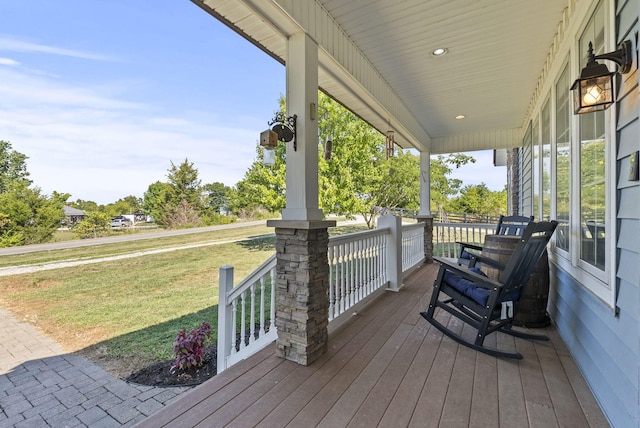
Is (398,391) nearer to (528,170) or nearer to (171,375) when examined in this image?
(171,375)

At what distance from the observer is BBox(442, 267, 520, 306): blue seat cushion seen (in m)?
2.38

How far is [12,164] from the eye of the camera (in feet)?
50.1

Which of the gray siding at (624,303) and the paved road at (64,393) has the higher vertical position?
the gray siding at (624,303)

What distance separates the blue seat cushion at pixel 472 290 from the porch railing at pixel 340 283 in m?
1.01

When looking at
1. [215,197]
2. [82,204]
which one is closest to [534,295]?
[215,197]

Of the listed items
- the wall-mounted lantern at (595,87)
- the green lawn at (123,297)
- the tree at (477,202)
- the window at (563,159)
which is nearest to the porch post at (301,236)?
the wall-mounted lantern at (595,87)

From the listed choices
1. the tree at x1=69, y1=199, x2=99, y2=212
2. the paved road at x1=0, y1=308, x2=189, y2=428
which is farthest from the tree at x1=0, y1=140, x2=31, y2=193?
the paved road at x1=0, y1=308, x2=189, y2=428

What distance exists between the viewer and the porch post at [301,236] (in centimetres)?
217

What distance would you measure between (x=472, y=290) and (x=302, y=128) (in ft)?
6.69

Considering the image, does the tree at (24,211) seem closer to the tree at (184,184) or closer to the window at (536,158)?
the tree at (184,184)

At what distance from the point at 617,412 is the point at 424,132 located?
5.56 metres

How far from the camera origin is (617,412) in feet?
4.68

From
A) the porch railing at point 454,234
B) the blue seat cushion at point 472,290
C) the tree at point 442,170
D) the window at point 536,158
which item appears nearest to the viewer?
the blue seat cushion at point 472,290

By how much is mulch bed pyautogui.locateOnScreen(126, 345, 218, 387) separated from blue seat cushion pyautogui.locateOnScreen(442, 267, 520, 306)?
301 centimetres
